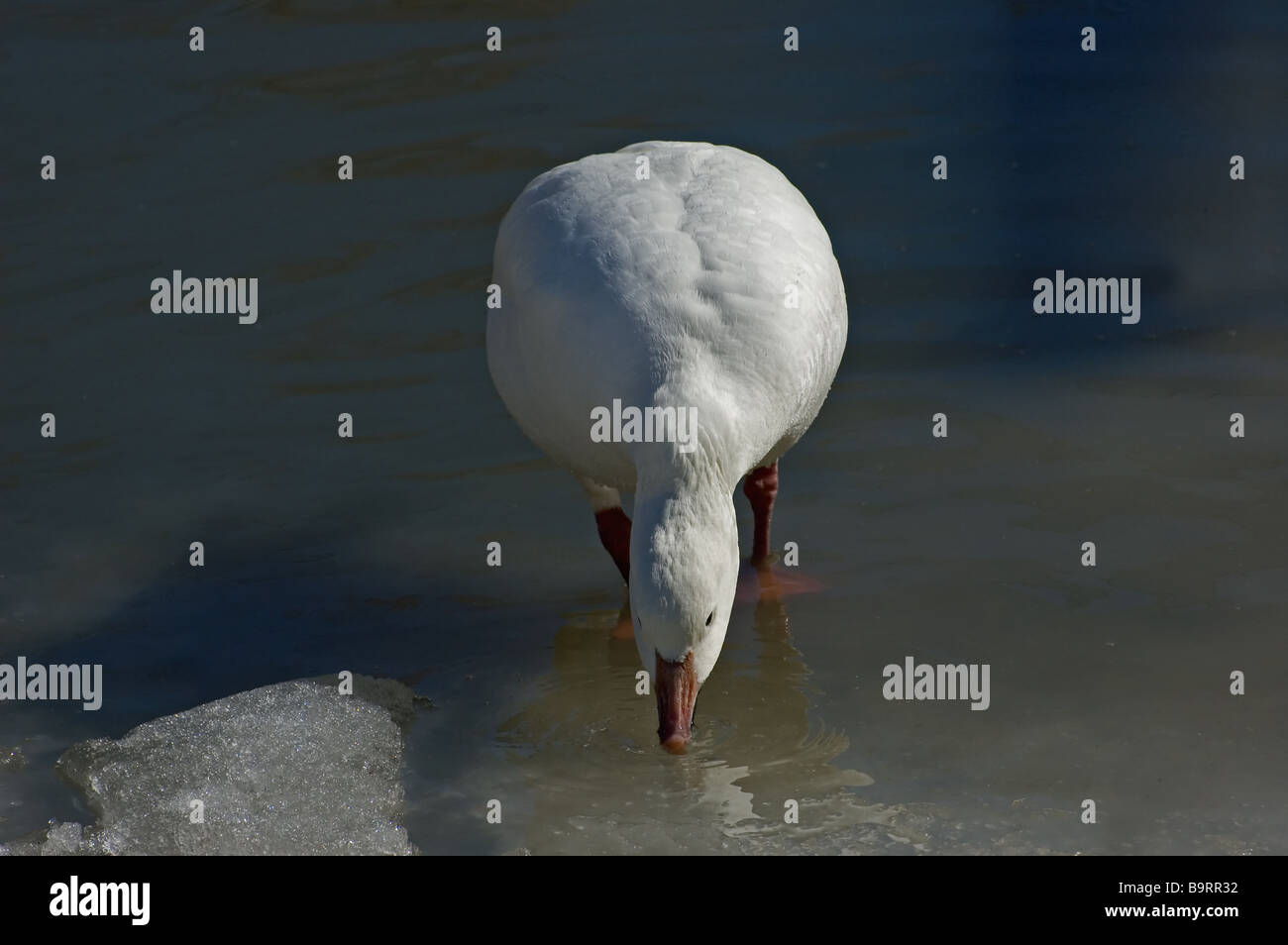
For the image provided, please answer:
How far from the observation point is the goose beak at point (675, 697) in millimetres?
6020

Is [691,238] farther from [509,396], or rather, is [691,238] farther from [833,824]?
[833,824]

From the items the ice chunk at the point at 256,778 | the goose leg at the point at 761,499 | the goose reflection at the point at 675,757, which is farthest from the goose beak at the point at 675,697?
the goose leg at the point at 761,499

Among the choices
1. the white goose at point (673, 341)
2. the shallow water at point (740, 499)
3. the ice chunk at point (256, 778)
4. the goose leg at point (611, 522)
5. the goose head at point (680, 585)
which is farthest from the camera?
the goose leg at point (611, 522)

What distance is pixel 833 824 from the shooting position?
6160mm

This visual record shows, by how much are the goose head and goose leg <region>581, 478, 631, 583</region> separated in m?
1.43

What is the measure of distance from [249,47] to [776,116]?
425cm

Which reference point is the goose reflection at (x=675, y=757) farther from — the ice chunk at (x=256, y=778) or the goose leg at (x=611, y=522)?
the ice chunk at (x=256, y=778)

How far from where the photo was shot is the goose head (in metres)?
5.85

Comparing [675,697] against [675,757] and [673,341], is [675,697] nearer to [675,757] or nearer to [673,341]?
[675,757]

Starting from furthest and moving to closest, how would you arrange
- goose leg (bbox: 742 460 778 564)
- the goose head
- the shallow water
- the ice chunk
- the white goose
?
goose leg (bbox: 742 460 778 564) → the shallow water → the ice chunk → the white goose → the goose head

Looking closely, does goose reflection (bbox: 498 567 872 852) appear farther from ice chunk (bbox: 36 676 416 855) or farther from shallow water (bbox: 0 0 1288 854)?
ice chunk (bbox: 36 676 416 855)

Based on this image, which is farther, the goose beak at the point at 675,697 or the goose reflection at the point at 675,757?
the goose reflection at the point at 675,757

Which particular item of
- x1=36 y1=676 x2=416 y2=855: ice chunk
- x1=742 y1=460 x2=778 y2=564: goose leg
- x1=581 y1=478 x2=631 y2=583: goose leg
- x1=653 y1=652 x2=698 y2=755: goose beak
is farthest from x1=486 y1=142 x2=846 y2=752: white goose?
x1=36 y1=676 x2=416 y2=855: ice chunk

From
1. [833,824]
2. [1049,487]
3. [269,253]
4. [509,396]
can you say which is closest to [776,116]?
[269,253]
